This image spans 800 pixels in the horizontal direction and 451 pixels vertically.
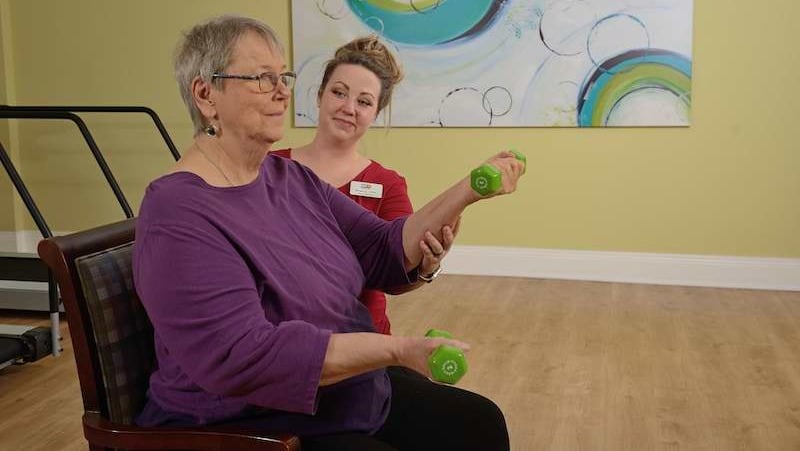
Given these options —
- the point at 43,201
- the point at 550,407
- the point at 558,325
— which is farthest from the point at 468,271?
the point at 43,201

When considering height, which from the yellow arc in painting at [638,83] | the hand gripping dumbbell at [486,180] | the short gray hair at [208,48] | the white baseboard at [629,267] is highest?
the short gray hair at [208,48]

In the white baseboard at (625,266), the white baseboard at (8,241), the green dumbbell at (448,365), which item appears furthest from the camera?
the white baseboard at (625,266)

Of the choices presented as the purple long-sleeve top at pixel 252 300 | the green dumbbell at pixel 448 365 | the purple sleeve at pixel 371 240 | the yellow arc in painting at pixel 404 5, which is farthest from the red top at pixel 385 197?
the yellow arc in painting at pixel 404 5

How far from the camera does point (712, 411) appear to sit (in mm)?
3010

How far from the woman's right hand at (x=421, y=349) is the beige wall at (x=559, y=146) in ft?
12.8

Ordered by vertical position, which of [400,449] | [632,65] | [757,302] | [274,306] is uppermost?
[632,65]

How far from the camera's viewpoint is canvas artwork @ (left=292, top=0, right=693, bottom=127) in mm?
4820

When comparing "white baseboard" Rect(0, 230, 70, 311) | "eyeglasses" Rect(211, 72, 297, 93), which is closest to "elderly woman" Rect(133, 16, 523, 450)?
"eyeglasses" Rect(211, 72, 297, 93)

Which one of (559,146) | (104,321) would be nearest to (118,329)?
(104,321)

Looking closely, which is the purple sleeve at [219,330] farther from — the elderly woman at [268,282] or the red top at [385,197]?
the red top at [385,197]

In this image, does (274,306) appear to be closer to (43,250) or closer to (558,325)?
(43,250)

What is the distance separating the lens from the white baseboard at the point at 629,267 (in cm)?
486

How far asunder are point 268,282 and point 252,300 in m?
0.09

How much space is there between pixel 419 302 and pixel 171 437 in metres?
3.25
